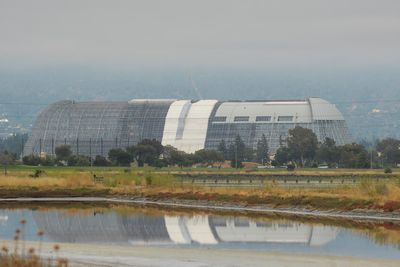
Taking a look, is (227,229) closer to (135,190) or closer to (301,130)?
(135,190)

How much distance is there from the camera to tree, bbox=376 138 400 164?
172 metres

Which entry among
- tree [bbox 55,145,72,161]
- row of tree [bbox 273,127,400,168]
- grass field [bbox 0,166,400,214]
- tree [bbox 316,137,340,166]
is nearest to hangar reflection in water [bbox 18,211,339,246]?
grass field [bbox 0,166,400,214]

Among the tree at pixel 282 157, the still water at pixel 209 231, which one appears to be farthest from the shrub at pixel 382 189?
the tree at pixel 282 157

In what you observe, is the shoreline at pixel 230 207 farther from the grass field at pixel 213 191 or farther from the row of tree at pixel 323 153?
the row of tree at pixel 323 153

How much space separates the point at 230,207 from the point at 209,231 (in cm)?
1615

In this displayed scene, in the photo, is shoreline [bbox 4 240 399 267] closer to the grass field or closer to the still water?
the still water

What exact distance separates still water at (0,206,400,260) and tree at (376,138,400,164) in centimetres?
11376

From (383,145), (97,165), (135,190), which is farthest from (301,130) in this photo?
(135,190)

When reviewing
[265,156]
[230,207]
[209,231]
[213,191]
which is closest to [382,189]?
[230,207]

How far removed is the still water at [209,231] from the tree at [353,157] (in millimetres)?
94836

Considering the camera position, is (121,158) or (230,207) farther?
(121,158)

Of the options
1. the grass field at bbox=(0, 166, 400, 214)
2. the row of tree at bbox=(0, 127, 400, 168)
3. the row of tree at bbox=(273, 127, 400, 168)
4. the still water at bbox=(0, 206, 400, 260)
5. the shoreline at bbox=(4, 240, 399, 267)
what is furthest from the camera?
the row of tree at bbox=(273, 127, 400, 168)

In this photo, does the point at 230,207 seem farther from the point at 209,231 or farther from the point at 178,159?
the point at 178,159

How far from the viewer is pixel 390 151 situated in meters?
176
